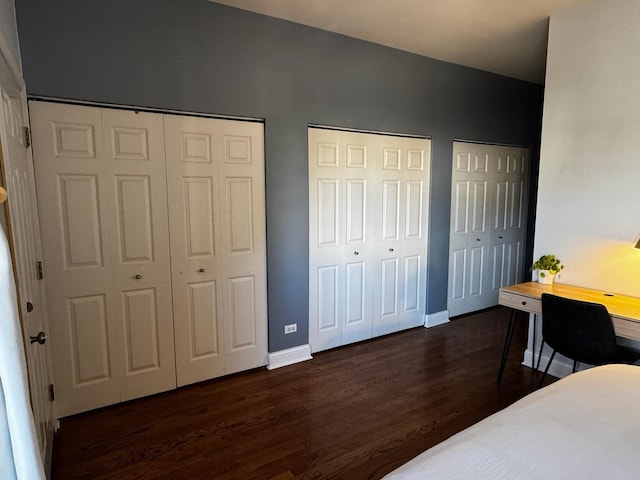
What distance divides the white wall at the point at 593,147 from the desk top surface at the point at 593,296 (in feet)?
0.32

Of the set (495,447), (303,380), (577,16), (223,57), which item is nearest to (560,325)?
(495,447)

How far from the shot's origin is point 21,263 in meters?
1.65

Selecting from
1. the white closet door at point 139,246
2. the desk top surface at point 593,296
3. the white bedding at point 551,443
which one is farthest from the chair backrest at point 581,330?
the white closet door at point 139,246

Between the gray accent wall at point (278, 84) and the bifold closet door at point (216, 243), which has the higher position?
the gray accent wall at point (278, 84)

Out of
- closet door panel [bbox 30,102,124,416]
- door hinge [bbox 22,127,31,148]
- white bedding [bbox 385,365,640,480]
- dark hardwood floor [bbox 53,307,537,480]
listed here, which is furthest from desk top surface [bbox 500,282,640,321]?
door hinge [bbox 22,127,31,148]

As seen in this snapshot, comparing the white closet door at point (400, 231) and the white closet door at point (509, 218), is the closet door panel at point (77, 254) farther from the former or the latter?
the white closet door at point (509, 218)

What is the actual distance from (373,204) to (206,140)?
1632mm

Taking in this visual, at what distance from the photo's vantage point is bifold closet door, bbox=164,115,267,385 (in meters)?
2.71

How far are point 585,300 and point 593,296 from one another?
164 millimetres

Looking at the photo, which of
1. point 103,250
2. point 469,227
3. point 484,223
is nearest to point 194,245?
point 103,250

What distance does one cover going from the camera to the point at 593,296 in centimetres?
264

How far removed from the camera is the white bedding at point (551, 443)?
1073mm

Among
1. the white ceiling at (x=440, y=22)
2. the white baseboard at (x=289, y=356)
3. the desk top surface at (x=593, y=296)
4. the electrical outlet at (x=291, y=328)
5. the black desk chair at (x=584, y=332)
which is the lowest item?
the white baseboard at (x=289, y=356)

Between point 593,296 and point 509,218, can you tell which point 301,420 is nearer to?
point 593,296
